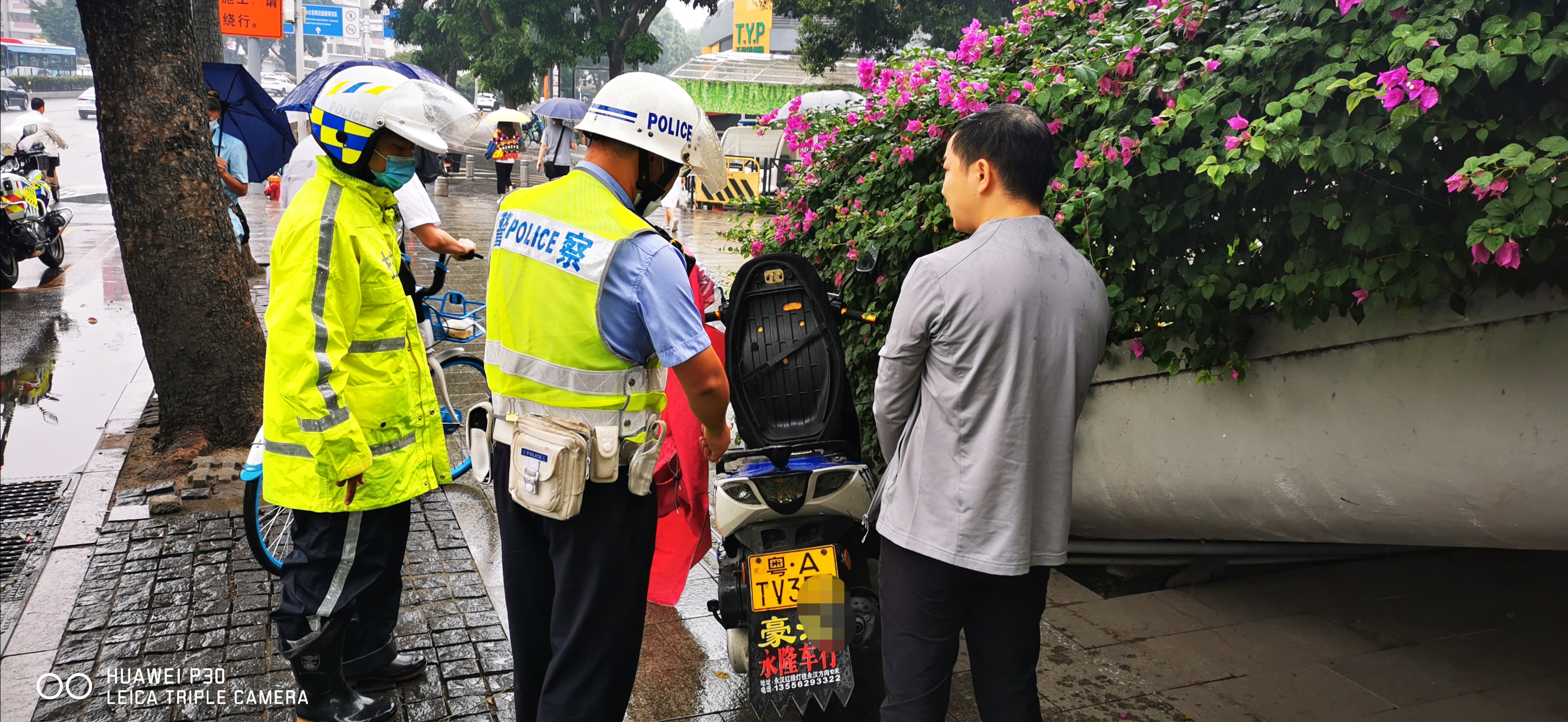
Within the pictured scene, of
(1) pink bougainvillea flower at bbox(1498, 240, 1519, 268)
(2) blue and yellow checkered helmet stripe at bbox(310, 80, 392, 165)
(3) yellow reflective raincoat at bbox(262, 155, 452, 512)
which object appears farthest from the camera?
(2) blue and yellow checkered helmet stripe at bbox(310, 80, 392, 165)

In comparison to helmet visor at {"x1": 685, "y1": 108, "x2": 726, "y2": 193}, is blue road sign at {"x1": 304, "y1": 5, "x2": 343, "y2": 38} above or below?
above

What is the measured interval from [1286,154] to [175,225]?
5.07 m

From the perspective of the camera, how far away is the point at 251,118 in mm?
8914

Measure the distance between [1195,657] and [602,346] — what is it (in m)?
2.51

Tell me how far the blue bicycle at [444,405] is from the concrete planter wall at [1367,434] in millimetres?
2144

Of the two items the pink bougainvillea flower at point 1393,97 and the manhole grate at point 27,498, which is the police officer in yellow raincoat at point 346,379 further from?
the manhole grate at point 27,498

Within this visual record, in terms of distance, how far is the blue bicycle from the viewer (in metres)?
3.74

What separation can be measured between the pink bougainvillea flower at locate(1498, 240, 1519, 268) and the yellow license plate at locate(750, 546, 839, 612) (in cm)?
184

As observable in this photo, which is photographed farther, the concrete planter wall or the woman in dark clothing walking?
the woman in dark clothing walking

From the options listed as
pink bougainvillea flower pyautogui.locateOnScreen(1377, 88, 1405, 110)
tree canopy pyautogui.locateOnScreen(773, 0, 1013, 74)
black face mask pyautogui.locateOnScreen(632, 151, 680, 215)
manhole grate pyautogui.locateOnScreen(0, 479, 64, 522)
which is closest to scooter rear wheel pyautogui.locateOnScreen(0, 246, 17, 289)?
manhole grate pyautogui.locateOnScreen(0, 479, 64, 522)

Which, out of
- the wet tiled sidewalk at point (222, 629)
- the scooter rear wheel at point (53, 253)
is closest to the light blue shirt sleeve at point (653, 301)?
the wet tiled sidewalk at point (222, 629)

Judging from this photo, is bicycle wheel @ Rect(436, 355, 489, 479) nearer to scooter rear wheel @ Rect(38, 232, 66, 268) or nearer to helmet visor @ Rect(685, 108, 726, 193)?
helmet visor @ Rect(685, 108, 726, 193)

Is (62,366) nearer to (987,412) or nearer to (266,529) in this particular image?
(266,529)

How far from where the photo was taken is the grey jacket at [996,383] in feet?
7.46
